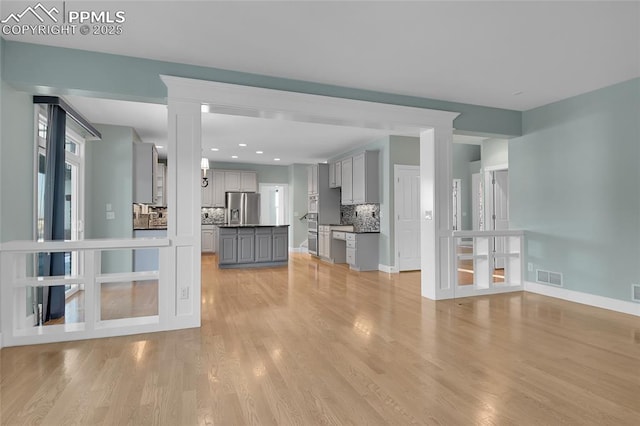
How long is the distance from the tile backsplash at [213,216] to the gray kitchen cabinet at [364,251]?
468cm

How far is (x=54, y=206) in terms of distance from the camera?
12.7 feet

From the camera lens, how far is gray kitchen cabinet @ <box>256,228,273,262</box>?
7.66 meters

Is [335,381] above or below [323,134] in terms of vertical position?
below

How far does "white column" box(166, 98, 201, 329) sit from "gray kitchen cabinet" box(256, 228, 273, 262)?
4085 mm

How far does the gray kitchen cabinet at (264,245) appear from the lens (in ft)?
25.1


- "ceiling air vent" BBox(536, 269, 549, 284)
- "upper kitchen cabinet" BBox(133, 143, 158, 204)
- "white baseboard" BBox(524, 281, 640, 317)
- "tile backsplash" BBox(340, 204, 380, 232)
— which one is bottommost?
"white baseboard" BBox(524, 281, 640, 317)

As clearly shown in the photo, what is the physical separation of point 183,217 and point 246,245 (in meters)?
4.12

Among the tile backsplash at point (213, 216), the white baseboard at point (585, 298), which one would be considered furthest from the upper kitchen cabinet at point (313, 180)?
the white baseboard at point (585, 298)

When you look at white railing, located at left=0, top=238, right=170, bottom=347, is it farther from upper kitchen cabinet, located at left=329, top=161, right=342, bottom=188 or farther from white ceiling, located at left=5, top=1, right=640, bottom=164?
upper kitchen cabinet, located at left=329, top=161, right=342, bottom=188

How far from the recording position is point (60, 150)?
3.93 m

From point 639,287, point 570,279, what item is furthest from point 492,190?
point 639,287

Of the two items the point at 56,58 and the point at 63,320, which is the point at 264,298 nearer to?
the point at 63,320

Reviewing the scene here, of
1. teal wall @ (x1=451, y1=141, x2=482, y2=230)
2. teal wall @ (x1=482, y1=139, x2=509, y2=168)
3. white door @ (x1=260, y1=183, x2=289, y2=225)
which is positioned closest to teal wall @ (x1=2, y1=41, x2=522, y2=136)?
teal wall @ (x1=482, y1=139, x2=509, y2=168)

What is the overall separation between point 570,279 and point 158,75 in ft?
18.1
